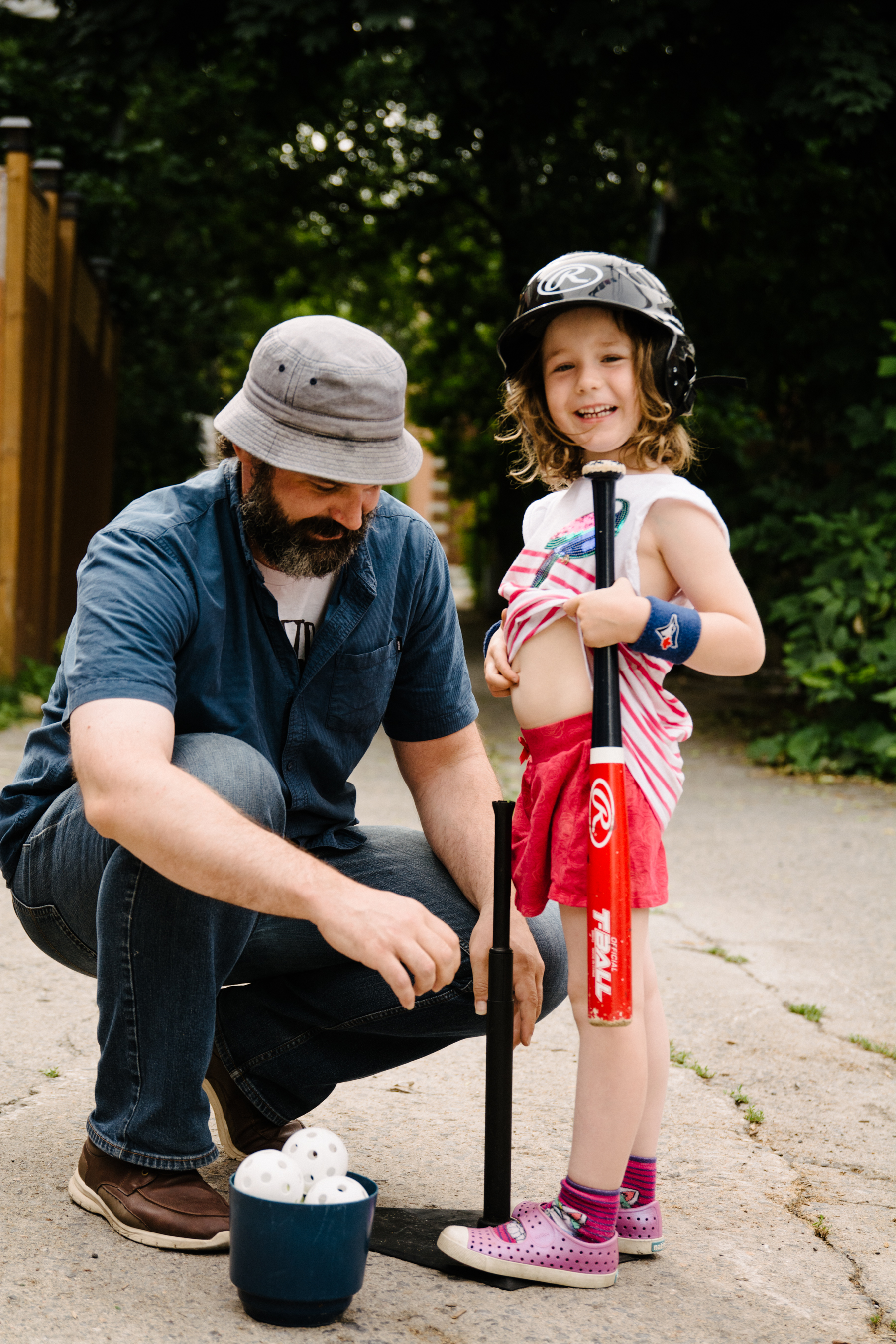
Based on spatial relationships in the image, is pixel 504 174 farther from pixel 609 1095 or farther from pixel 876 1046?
pixel 609 1095

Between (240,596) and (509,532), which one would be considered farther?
(509,532)

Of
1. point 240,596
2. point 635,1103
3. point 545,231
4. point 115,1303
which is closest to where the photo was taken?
point 115,1303

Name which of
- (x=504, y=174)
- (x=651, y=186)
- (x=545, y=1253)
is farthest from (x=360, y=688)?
(x=504, y=174)

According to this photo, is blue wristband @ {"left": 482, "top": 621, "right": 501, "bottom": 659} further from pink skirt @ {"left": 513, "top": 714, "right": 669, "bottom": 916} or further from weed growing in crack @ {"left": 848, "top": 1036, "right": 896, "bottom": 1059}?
weed growing in crack @ {"left": 848, "top": 1036, "right": 896, "bottom": 1059}

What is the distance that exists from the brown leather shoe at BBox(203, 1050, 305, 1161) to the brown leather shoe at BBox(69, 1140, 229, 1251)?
29 cm

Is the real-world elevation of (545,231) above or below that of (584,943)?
above

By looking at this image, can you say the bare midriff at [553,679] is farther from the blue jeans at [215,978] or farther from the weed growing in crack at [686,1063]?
the weed growing in crack at [686,1063]

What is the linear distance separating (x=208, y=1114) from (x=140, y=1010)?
0.21 m

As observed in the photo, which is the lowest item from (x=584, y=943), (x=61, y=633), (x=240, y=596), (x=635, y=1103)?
(x=61, y=633)

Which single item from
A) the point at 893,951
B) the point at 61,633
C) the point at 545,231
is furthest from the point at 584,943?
the point at 545,231

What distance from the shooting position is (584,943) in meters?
2.13

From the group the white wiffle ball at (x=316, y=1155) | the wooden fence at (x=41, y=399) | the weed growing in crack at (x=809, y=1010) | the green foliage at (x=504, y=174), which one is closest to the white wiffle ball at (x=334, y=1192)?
the white wiffle ball at (x=316, y=1155)

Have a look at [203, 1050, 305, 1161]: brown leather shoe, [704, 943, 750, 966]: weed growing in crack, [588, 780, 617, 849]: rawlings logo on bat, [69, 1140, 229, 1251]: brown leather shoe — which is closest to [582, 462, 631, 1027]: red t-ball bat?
[588, 780, 617, 849]: rawlings logo on bat

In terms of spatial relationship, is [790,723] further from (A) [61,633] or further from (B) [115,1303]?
(B) [115,1303]
